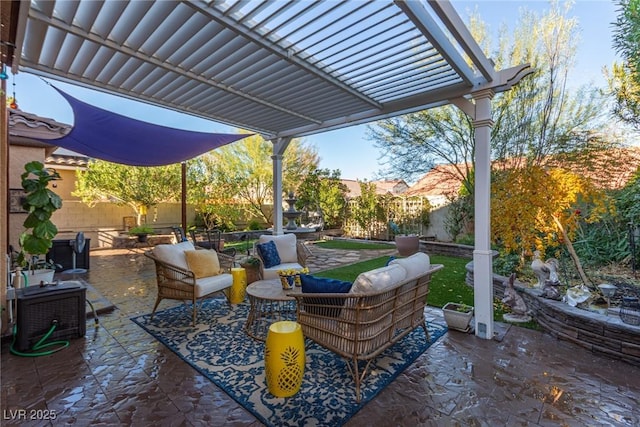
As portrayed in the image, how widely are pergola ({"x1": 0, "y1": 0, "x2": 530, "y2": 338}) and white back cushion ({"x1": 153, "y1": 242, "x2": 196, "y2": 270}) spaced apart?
6.84ft

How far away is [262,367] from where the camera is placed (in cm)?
291

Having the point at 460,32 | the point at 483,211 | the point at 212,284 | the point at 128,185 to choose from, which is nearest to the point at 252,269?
the point at 212,284

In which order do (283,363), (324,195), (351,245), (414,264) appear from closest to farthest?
(283,363) → (414,264) → (351,245) → (324,195)

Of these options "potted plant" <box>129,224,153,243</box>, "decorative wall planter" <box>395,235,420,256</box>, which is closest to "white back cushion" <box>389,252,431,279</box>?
"decorative wall planter" <box>395,235,420,256</box>

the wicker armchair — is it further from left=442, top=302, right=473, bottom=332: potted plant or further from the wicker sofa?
left=442, top=302, right=473, bottom=332: potted plant

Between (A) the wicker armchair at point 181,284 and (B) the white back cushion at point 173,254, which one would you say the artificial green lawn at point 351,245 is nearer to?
(B) the white back cushion at point 173,254

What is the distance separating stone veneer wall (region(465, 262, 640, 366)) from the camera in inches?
115

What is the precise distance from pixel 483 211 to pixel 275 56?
2.95 meters

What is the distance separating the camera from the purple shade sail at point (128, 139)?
4332 millimetres

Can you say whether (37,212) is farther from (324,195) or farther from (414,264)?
(324,195)

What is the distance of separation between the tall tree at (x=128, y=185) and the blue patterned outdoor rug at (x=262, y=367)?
323 inches

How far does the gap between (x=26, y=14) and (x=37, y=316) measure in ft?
9.40

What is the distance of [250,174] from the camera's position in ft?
44.6

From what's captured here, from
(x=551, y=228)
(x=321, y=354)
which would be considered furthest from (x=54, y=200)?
(x=551, y=228)
